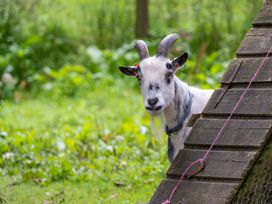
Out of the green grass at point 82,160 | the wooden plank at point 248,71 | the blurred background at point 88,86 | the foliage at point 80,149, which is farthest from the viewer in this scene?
the foliage at point 80,149

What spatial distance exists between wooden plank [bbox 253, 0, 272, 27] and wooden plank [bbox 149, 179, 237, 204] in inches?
62.2

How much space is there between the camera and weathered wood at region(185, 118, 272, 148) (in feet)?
18.7

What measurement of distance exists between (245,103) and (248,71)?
340mm

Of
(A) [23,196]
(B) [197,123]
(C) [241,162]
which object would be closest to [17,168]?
(A) [23,196]

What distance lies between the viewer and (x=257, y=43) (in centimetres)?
640

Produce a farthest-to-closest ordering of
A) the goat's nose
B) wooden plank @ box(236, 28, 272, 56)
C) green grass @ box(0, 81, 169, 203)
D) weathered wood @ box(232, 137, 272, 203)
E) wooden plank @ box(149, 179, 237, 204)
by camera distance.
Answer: green grass @ box(0, 81, 169, 203)
the goat's nose
wooden plank @ box(236, 28, 272, 56)
weathered wood @ box(232, 137, 272, 203)
wooden plank @ box(149, 179, 237, 204)

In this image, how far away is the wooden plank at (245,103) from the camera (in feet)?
19.3

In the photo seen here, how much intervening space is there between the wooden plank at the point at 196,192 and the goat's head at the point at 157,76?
837 millimetres

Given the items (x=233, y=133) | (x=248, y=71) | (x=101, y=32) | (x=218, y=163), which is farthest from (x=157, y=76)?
(x=101, y=32)

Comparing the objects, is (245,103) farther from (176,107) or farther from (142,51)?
(142,51)

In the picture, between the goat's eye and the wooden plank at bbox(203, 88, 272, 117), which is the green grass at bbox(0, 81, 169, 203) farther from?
the wooden plank at bbox(203, 88, 272, 117)

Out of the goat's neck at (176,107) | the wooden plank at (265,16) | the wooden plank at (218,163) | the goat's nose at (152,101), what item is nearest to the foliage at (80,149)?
the goat's neck at (176,107)

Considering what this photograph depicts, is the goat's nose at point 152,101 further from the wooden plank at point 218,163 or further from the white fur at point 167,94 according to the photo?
the wooden plank at point 218,163

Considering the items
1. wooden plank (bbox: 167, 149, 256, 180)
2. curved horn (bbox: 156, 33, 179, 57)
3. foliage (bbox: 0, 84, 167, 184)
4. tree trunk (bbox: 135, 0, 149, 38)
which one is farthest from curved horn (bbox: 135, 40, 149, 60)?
tree trunk (bbox: 135, 0, 149, 38)
